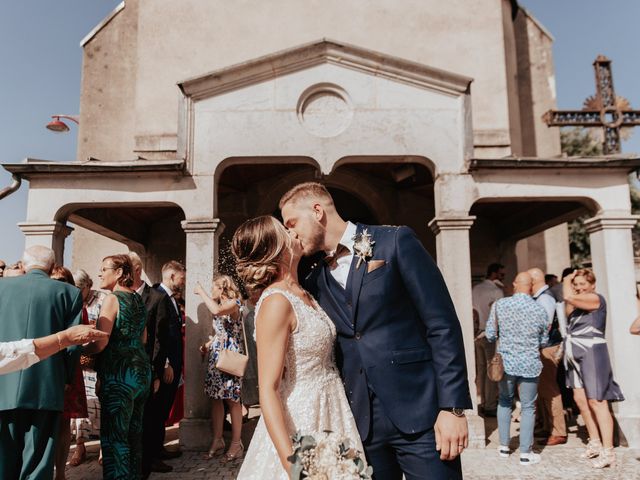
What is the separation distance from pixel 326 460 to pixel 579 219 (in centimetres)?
2426

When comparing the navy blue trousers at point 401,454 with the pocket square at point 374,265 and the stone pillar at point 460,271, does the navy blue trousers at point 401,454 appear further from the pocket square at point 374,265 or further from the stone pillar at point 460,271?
the stone pillar at point 460,271

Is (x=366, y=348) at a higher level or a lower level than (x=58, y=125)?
lower

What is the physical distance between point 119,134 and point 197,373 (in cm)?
722

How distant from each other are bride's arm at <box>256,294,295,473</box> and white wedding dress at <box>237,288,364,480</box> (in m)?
0.07

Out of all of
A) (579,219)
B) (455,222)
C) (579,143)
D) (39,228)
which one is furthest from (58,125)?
(579,143)

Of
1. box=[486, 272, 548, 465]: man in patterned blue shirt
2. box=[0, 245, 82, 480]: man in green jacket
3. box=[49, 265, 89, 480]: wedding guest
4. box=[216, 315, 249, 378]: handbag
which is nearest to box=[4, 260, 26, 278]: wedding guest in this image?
box=[49, 265, 89, 480]: wedding guest

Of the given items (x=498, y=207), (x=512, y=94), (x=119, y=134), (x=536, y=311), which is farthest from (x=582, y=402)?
(x=119, y=134)

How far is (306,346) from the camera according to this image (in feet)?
8.23

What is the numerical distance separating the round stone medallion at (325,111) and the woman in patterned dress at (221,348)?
2.26m

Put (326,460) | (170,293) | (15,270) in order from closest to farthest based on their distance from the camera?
(326,460)
(15,270)
(170,293)

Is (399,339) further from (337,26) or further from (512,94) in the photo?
(512,94)

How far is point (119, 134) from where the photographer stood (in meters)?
11.8

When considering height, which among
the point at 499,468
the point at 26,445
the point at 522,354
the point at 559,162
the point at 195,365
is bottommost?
the point at 499,468

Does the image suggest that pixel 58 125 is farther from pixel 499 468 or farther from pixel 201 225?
pixel 499 468
